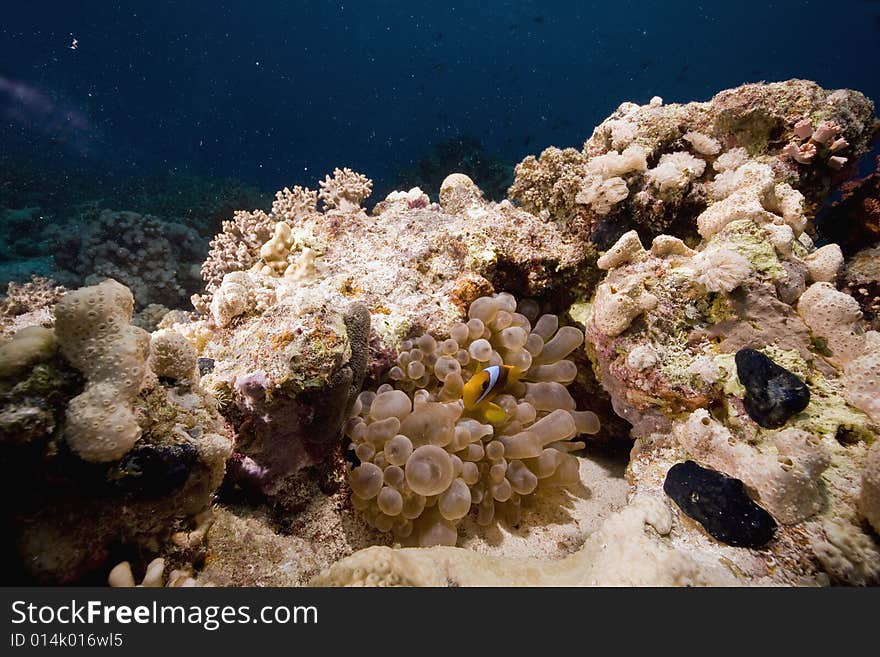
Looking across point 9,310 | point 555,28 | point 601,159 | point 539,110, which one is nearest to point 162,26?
point 539,110

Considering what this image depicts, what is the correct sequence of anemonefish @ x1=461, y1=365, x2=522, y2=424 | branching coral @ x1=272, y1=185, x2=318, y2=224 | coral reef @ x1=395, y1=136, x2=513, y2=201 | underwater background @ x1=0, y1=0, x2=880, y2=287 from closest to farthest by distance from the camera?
anemonefish @ x1=461, y1=365, x2=522, y2=424 → branching coral @ x1=272, y1=185, x2=318, y2=224 → coral reef @ x1=395, y1=136, x2=513, y2=201 → underwater background @ x1=0, y1=0, x2=880, y2=287

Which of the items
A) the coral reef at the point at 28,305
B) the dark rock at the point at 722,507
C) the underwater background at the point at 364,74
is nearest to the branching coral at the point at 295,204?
the coral reef at the point at 28,305

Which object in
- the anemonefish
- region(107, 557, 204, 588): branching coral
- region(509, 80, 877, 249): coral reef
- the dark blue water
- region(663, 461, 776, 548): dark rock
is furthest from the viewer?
the dark blue water

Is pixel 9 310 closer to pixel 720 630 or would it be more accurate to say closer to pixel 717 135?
pixel 720 630

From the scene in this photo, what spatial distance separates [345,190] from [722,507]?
4.42 m

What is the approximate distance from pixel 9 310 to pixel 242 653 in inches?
215

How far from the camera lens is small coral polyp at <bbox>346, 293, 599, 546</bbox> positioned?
2.20 m

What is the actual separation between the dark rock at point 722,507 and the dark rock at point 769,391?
1.59ft

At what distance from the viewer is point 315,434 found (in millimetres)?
2211

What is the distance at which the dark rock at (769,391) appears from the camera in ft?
6.89

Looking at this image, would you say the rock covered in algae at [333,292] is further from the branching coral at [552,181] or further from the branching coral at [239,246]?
the branching coral at [552,181]

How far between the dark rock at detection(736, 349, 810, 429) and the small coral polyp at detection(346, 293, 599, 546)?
0.92 metres
